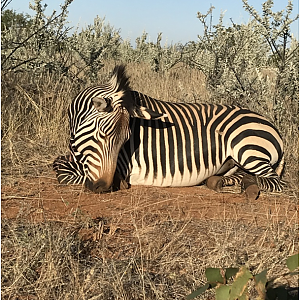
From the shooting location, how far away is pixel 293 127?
5816 mm

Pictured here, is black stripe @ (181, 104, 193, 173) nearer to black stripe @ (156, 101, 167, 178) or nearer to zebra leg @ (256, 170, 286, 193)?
black stripe @ (156, 101, 167, 178)

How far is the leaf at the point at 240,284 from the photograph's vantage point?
60.0 inches

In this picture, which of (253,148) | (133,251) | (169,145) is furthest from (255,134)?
(133,251)

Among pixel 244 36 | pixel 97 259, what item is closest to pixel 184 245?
pixel 97 259

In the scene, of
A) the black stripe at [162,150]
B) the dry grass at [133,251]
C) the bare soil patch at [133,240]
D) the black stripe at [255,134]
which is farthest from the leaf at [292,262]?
the black stripe at [255,134]

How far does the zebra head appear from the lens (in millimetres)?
4344

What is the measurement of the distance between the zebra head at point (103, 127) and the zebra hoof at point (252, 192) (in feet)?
3.79

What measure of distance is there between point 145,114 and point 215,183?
1.03 metres

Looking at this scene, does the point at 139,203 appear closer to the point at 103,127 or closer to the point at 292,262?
the point at 103,127

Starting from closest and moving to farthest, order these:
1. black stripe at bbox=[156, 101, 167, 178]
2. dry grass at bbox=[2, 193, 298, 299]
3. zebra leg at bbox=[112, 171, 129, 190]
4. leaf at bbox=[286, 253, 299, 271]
→ leaf at bbox=[286, 253, 299, 271] < dry grass at bbox=[2, 193, 298, 299] < zebra leg at bbox=[112, 171, 129, 190] < black stripe at bbox=[156, 101, 167, 178]

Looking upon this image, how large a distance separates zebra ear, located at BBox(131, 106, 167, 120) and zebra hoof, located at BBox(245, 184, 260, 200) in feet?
3.69

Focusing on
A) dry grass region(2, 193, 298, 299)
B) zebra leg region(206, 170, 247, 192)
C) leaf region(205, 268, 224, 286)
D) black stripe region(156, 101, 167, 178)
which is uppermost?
black stripe region(156, 101, 167, 178)

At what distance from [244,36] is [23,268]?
19.0ft

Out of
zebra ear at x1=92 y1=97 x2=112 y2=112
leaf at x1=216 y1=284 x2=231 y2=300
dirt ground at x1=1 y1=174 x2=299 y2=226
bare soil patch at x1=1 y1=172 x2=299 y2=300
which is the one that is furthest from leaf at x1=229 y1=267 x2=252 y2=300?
zebra ear at x1=92 y1=97 x2=112 y2=112
